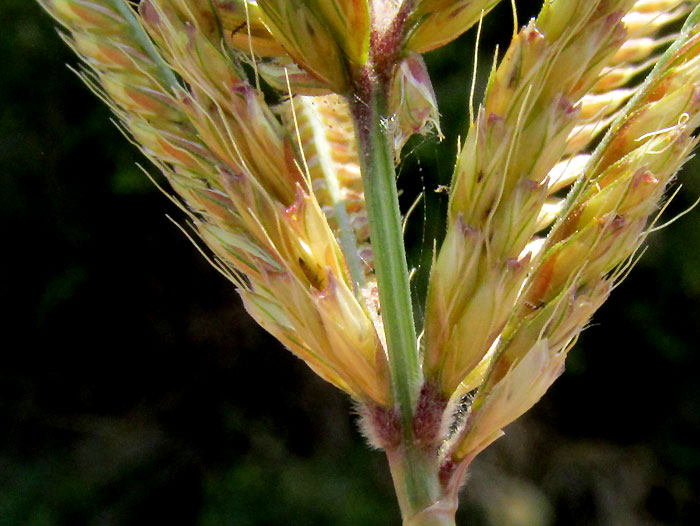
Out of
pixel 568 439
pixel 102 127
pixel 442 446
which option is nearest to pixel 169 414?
pixel 102 127

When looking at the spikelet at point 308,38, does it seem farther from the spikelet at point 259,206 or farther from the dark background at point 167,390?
the dark background at point 167,390

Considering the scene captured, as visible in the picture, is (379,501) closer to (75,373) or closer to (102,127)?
(75,373)

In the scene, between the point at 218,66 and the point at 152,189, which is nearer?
the point at 218,66

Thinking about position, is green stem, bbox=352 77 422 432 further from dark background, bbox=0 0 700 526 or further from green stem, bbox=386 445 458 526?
dark background, bbox=0 0 700 526

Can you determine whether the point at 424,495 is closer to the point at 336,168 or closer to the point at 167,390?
the point at 336,168

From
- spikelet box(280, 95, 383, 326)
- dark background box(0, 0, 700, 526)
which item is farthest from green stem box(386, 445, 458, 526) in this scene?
dark background box(0, 0, 700, 526)

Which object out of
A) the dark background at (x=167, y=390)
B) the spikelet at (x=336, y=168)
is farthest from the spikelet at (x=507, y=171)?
the dark background at (x=167, y=390)

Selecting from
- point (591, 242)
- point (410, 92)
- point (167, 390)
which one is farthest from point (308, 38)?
point (167, 390)
